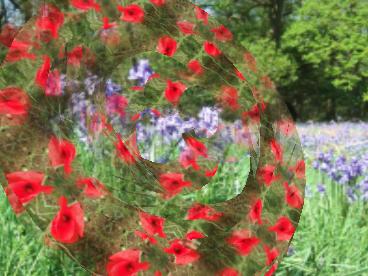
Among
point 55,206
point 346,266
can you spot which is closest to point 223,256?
point 55,206

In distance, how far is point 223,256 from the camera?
6.34 feet

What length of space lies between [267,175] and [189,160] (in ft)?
2.92

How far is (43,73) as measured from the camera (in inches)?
70.3

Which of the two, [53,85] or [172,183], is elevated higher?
[53,85]

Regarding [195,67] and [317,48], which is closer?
[195,67]

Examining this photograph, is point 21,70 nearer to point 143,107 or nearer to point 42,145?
point 42,145

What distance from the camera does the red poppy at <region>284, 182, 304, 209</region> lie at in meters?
2.24

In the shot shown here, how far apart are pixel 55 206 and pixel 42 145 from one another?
175mm

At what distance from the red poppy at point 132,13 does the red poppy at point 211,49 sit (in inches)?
13.4

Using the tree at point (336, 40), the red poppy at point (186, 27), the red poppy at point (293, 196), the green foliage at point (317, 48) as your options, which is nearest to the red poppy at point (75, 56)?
the red poppy at point (186, 27)

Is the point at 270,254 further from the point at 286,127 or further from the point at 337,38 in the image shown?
the point at 337,38

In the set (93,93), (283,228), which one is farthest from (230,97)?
(283,228)

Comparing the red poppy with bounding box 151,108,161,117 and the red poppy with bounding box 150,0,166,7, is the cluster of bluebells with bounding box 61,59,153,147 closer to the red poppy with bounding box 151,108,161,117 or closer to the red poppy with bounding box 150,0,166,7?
the red poppy with bounding box 151,108,161,117

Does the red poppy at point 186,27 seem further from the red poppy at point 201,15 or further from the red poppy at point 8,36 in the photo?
the red poppy at point 8,36
